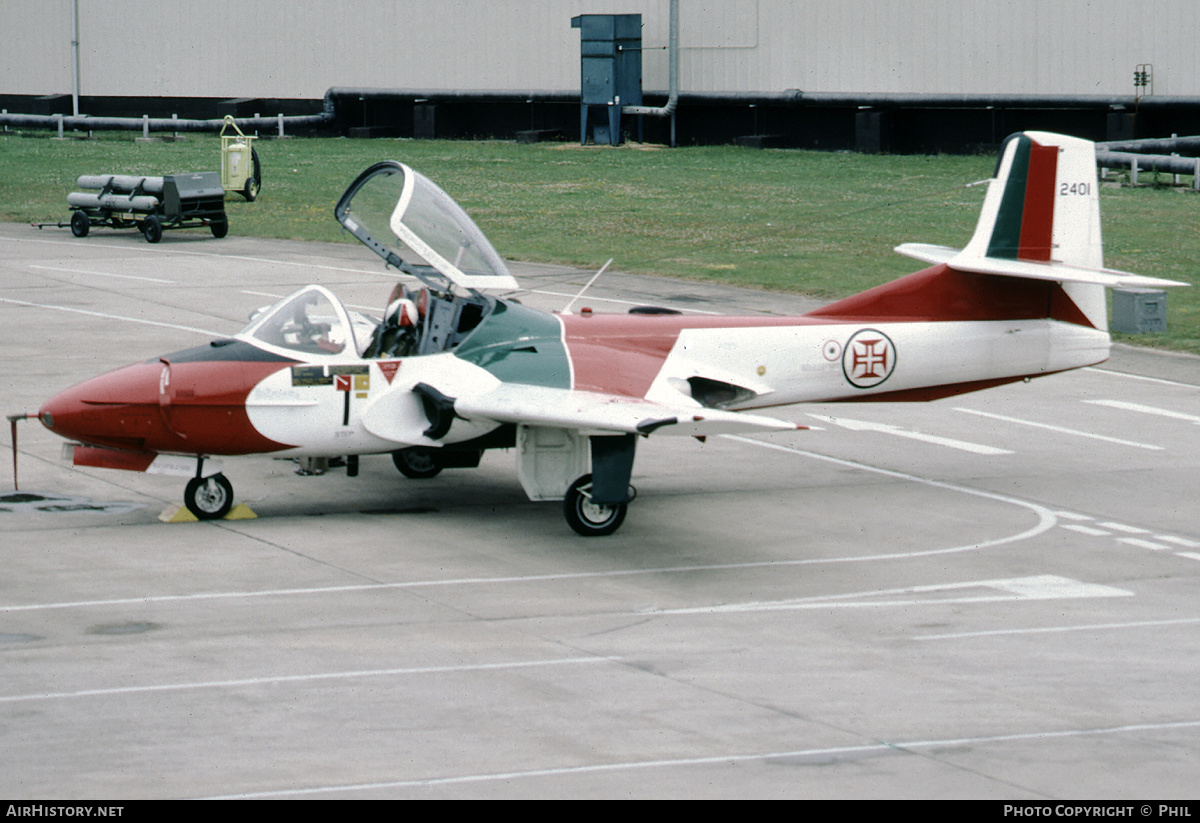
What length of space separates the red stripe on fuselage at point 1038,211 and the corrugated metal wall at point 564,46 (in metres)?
35.0

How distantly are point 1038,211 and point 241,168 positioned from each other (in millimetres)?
32684

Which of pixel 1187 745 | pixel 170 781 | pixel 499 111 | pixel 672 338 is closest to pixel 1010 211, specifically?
pixel 672 338

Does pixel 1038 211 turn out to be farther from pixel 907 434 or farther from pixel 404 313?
pixel 404 313

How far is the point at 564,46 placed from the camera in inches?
2515

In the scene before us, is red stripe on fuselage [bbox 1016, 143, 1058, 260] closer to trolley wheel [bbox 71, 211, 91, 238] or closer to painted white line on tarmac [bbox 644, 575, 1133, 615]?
painted white line on tarmac [bbox 644, 575, 1133, 615]

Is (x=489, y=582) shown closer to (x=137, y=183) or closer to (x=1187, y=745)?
(x=1187, y=745)

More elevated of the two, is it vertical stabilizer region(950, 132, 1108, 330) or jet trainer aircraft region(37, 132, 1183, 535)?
vertical stabilizer region(950, 132, 1108, 330)

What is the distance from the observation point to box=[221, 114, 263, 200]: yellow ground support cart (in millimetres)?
45375

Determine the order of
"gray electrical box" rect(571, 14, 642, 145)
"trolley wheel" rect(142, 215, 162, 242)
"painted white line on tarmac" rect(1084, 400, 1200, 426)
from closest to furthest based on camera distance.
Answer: "painted white line on tarmac" rect(1084, 400, 1200, 426)
"trolley wheel" rect(142, 215, 162, 242)
"gray electrical box" rect(571, 14, 642, 145)

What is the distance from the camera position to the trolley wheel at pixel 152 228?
3803 centimetres

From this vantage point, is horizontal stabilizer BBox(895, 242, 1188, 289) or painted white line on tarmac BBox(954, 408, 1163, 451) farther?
painted white line on tarmac BBox(954, 408, 1163, 451)

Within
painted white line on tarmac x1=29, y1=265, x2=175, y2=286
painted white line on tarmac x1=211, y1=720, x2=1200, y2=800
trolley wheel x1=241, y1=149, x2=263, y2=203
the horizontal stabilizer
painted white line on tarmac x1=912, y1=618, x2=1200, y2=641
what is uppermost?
trolley wheel x1=241, y1=149, x2=263, y2=203

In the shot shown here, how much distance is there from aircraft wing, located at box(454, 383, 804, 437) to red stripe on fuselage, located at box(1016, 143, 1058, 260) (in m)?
4.45

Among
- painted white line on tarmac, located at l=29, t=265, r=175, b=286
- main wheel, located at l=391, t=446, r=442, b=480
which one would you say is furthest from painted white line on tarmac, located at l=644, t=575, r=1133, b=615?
painted white line on tarmac, located at l=29, t=265, r=175, b=286
